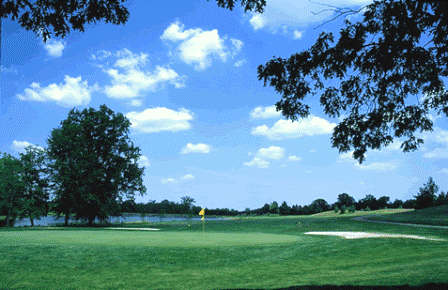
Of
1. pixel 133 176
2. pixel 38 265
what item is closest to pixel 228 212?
pixel 133 176

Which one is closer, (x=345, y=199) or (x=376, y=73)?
(x=376, y=73)

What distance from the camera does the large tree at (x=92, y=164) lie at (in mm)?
40219

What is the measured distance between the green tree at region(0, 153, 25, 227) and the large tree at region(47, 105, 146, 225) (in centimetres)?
927

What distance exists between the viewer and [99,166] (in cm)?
4197

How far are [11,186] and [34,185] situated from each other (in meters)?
3.92

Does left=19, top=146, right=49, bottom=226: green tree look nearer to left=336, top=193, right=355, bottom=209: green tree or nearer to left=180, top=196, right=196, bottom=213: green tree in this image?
left=180, top=196, right=196, bottom=213: green tree

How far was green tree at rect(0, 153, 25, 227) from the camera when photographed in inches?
1869

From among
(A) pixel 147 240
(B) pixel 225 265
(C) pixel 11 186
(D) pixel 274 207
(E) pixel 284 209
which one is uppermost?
(C) pixel 11 186

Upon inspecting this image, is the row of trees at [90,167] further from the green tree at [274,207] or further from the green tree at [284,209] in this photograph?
the green tree at [274,207]

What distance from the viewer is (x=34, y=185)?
47.5 m

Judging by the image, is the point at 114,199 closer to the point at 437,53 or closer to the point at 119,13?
the point at 119,13

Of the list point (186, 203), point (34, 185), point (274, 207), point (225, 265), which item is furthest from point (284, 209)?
point (225, 265)

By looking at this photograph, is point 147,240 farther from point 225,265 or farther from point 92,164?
point 92,164

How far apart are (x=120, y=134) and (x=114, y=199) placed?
7.96 metres
